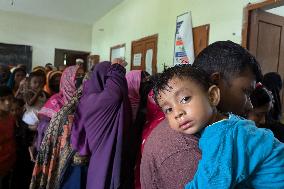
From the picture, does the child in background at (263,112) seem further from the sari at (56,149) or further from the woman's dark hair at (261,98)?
the sari at (56,149)

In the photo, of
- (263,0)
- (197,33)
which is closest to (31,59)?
(197,33)

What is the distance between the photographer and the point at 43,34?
326 inches

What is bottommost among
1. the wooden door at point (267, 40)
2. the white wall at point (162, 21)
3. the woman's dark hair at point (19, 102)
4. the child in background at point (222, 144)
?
the woman's dark hair at point (19, 102)

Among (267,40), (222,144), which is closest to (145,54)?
(267,40)

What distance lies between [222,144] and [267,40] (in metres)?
2.79

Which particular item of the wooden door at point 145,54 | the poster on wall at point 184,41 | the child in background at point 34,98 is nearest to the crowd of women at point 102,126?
the child in background at point 34,98

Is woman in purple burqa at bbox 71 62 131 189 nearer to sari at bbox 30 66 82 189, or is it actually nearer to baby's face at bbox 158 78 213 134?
sari at bbox 30 66 82 189

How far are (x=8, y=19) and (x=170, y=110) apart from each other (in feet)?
26.6

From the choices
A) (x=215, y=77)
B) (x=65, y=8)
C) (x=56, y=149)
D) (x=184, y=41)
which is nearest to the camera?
(x=215, y=77)

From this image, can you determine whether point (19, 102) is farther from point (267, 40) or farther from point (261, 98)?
point (267, 40)

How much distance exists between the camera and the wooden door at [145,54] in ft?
16.5

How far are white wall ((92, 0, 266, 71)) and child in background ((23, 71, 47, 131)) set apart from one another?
1950 millimetres

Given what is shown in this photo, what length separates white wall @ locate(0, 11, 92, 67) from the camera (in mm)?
7898

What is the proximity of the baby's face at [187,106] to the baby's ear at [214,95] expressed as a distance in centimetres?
1
